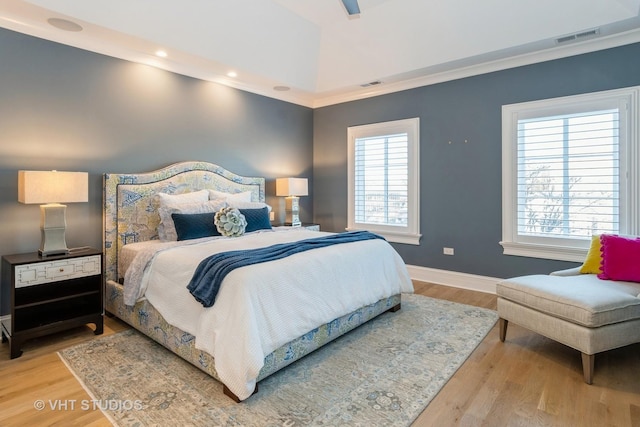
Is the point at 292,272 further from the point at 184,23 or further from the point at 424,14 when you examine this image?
the point at 424,14

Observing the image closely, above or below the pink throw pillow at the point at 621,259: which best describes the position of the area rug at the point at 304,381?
below

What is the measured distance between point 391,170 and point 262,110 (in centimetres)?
211

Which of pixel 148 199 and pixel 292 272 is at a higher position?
pixel 148 199

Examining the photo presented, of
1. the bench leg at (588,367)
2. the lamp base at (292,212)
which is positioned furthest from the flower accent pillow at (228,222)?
the bench leg at (588,367)

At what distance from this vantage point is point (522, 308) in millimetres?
2785

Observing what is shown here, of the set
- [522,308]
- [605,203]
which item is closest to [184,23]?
[522,308]

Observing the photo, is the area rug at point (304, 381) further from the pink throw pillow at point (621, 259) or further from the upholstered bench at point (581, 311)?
the pink throw pillow at point (621, 259)

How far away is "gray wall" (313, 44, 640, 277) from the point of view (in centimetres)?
370

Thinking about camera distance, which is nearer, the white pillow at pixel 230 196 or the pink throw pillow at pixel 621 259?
the pink throw pillow at pixel 621 259

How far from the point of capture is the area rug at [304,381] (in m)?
2.00

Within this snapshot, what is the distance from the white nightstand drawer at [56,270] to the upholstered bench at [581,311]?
11.8 feet

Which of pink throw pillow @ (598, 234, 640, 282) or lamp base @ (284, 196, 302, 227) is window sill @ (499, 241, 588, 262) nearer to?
pink throw pillow @ (598, 234, 640, 282)

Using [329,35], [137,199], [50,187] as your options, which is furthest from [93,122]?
[329,35]

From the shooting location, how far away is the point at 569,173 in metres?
3.72
